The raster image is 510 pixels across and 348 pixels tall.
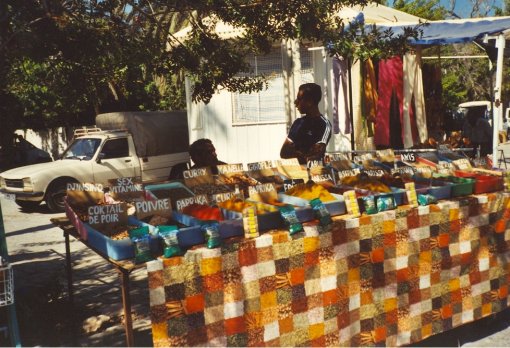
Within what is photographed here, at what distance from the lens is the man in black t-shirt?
4750mm

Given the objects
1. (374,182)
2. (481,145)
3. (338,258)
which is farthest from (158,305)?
(481,145)

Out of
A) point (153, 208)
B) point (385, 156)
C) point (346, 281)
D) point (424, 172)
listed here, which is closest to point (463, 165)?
point (424, 172)

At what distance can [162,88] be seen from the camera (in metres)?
20.5

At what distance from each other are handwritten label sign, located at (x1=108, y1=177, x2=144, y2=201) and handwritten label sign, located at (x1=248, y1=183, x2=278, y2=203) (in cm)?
83

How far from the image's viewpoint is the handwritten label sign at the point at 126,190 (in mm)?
3730

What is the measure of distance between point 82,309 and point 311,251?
2.78 m

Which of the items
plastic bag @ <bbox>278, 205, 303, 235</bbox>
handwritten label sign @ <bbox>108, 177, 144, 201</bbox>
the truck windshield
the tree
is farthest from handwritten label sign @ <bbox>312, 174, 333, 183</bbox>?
the truck windshield

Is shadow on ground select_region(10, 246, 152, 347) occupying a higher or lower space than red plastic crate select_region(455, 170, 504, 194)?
lower

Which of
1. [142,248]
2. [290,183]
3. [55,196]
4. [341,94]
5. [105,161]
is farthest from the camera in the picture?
[105,161]

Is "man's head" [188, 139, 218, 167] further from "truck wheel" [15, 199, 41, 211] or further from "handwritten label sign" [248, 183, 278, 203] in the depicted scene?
"truck wheel" [15, 199, 41, 211]

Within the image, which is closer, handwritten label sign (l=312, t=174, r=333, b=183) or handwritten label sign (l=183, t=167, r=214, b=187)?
handwritten label sign (l=183, t=167, r=214, b=187)

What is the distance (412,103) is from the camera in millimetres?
8633

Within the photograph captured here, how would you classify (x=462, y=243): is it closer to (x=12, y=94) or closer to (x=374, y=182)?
(x=374, y=182)

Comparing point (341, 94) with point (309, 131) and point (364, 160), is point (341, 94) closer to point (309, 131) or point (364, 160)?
point (364, 160)
